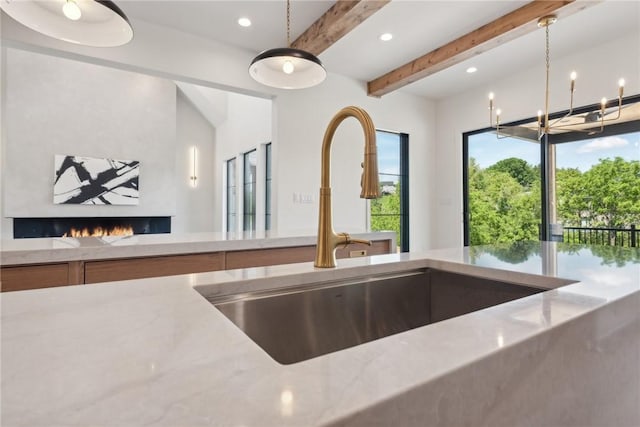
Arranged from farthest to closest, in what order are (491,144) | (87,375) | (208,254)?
(491,144), (208,254), (87,375)

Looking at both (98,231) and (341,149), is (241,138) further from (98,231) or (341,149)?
(98,231)

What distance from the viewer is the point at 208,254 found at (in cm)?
167

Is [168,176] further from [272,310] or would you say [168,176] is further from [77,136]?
[272,310]

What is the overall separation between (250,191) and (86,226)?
2603mm

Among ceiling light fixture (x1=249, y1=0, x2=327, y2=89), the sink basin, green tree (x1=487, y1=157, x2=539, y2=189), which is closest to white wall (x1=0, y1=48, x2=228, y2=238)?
ceiling light fixture (x1=249, y1=0, x2=327, y2=89)

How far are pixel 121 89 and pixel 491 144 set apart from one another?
5.88 m

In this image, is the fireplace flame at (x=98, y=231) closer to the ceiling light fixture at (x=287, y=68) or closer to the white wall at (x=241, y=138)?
the white wall at (x=241, y=138)

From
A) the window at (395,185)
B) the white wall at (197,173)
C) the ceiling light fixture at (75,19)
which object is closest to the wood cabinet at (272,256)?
the ceiling light fixture at (75,19)

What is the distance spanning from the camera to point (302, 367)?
1.26 ft

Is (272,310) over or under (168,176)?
under

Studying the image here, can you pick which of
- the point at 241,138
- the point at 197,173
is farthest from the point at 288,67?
the point at 197,173

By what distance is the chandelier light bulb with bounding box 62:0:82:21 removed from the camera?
4.15ft

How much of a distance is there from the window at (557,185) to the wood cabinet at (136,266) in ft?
9.37

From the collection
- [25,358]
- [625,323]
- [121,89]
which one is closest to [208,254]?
[25,358]
